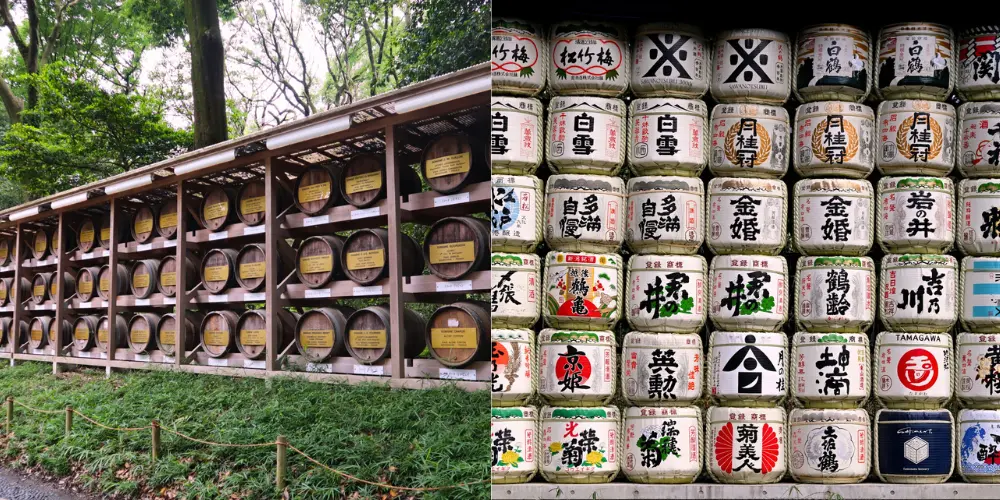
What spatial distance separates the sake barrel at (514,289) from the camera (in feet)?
7.15

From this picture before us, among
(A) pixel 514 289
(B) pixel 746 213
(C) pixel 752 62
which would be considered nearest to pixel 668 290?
(B) pixel 746 213

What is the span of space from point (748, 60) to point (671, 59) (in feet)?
0.88

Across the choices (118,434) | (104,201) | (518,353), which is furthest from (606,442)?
→ (104,201)

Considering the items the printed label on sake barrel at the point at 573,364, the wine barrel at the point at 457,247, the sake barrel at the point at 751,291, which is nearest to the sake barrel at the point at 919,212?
the sake barrel at the point at 751,291

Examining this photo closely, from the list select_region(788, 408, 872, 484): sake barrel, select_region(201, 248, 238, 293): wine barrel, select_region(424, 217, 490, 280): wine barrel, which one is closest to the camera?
select_region(201, 248, 238, 293): wine barrel

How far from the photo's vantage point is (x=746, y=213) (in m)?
2.29

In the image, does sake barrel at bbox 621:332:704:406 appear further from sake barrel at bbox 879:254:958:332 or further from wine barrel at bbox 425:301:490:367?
wine barrel at bbox 425:301:490:367

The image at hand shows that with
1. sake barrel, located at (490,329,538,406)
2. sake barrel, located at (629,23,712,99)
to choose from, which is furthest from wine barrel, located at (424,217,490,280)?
sake barrel, located at (629,23,712,99)

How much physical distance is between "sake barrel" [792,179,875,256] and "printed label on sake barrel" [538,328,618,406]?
81 centimetres

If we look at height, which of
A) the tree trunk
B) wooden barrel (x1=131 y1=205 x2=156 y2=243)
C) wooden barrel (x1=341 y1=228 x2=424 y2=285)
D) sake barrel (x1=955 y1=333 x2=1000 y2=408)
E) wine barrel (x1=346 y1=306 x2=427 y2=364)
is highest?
the tree trunk

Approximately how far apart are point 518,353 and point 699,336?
0.65 m

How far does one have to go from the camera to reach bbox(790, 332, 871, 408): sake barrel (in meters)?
2.29

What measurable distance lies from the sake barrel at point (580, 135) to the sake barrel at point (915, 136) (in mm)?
983

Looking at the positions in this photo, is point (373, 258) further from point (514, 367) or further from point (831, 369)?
point (831, 369)
